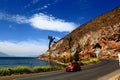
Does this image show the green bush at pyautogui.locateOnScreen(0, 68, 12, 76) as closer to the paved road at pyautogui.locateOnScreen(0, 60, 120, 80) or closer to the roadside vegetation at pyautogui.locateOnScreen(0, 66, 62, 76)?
the roadside vegetation at pyautogui.locateOnScreen(0, 66, 62, 76)

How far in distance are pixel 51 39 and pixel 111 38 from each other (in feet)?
170

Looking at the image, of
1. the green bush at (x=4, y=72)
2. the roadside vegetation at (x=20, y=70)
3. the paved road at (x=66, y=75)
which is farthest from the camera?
the roadside vegetation at (x=20, y=70)

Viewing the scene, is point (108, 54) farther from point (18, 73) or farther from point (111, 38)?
point (18, 73)

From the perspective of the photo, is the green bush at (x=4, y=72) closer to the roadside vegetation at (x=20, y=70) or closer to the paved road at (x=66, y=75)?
the roadside vegetation at (x=20, y=70)

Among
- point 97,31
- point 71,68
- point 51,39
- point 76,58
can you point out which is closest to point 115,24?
point 97,31

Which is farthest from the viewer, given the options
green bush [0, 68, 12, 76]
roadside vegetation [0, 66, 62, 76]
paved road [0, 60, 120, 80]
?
roadside vegetation [0, 66, 62, 76]

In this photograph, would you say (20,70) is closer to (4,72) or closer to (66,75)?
(4,72)

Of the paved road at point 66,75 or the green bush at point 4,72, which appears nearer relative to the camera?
the paved road at point 66,75

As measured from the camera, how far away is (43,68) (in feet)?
130

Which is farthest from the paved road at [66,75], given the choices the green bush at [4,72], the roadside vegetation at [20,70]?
the roadside vegetation at [20,70]

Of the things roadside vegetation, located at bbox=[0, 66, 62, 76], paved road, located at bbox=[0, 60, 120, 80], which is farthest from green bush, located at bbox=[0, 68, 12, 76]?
paved road, located at bbox=[0, 60, 120, 80]

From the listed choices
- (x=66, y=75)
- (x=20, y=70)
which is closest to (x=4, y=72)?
(x=20, y=70)

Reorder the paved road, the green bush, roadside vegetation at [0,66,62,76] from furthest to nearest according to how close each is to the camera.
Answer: roadside vegetation at [0,66,62,76] < the green bush < the paved road

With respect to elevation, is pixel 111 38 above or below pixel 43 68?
above
